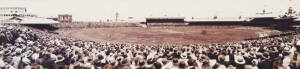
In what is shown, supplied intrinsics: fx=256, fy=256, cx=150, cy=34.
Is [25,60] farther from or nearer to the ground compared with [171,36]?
farther from the ground

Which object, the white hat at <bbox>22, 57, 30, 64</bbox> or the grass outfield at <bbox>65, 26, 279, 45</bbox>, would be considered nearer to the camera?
the white hat at <bbox>22, 57, 30, 64</bbox>

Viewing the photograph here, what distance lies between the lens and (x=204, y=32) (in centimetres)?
2417

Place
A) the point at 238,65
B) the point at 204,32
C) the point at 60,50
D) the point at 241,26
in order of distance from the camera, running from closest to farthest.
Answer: the point at 238,65
the point at 60,50
the point at 204,32
the point at 241,26

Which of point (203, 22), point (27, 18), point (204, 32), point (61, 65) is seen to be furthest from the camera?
point (203, 22)

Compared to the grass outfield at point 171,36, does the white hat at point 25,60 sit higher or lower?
higher

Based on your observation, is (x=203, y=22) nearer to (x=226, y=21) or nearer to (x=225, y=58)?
(x=226, y=21)

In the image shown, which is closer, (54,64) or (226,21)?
A: (54,64)

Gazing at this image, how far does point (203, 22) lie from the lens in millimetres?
28844

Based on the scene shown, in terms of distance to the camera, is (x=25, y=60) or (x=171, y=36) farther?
(x=171, y=36)

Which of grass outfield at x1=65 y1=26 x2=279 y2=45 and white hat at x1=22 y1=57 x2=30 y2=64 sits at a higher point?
white hat at x1=22 y1=57 x2=30 y2=64

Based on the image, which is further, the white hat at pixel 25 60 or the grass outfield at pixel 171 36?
the grass outfield at pixel 171 36

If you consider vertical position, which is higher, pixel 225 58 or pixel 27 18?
pixel 27 18

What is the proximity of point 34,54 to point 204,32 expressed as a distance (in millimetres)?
19310

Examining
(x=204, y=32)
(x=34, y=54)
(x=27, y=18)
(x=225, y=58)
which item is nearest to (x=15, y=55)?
(x=34, y=54)
